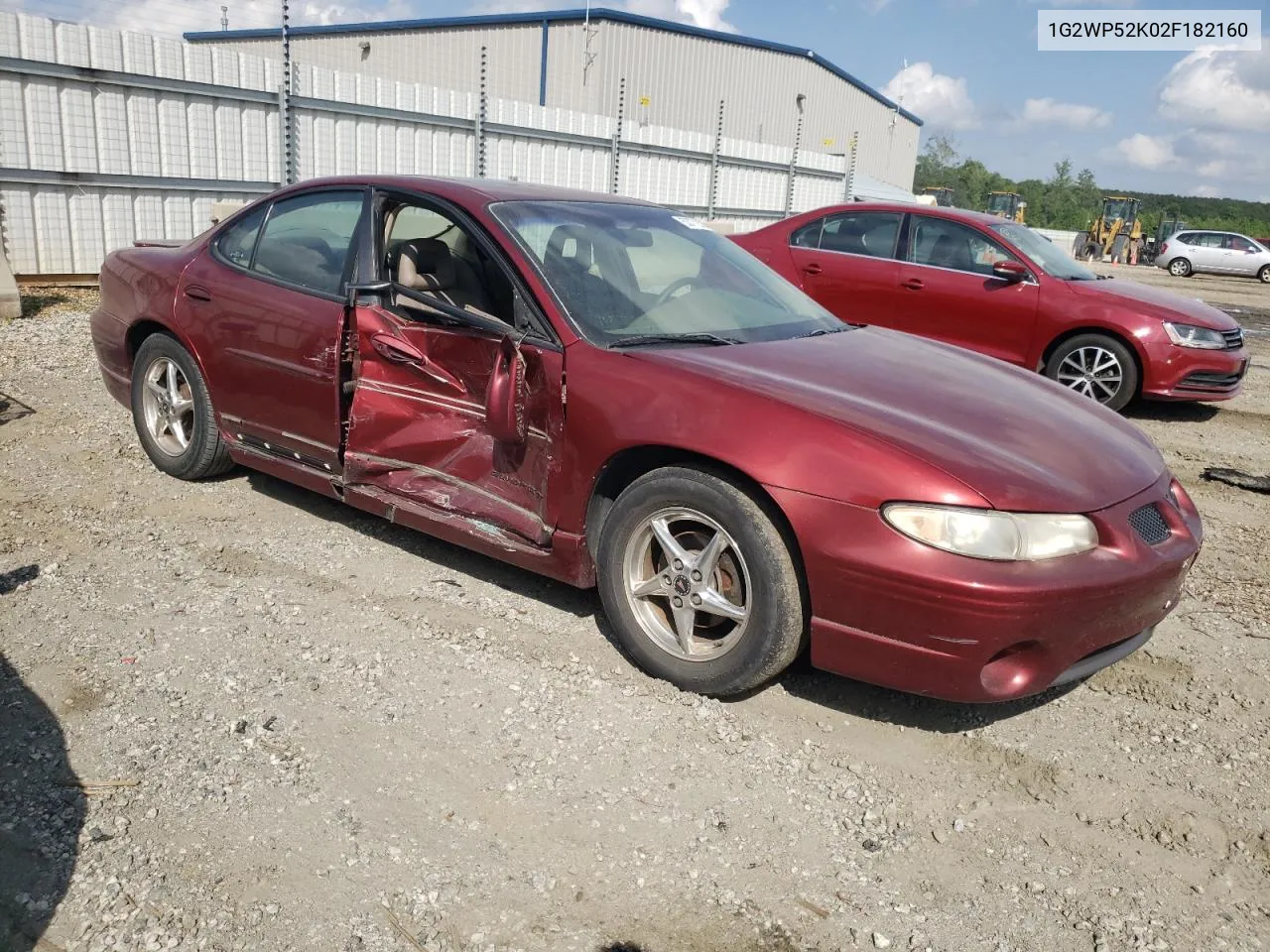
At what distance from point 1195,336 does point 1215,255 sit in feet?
92.0

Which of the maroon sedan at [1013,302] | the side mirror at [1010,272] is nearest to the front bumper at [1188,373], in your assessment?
the maroon sedan at [1013,302]

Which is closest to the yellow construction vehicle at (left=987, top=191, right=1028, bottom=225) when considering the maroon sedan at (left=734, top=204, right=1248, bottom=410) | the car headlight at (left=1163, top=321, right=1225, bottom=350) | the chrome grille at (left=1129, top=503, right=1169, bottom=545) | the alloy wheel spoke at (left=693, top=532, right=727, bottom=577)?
the maroon sedan at (left=734, top=204, right=1248, bottom=410)

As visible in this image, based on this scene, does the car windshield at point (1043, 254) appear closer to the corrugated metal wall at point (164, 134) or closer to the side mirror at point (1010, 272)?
the side mirror at point (1010, 272)

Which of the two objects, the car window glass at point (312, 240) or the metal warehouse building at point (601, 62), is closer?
the car window glass at point (312, 240)

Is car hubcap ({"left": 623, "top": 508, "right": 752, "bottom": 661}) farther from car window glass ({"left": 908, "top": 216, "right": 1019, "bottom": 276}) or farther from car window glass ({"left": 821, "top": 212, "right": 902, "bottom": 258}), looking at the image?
car window glass ({"left": 821, "top": 212, "right": 902, "bottom": 258})

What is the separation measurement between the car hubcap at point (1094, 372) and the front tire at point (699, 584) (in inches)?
222

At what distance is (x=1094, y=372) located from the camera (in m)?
7.91

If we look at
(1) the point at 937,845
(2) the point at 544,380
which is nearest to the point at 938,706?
(1) the point at 937,845

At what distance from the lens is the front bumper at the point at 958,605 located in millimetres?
2768

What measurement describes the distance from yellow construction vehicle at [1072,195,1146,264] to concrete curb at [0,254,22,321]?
1525 inches

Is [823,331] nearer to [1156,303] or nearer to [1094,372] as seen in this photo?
[1094,372]

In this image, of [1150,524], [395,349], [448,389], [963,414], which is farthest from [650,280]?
[1150,524]

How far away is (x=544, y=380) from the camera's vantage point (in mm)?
3492

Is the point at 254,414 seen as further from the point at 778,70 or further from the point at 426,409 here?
the point at 778,70
